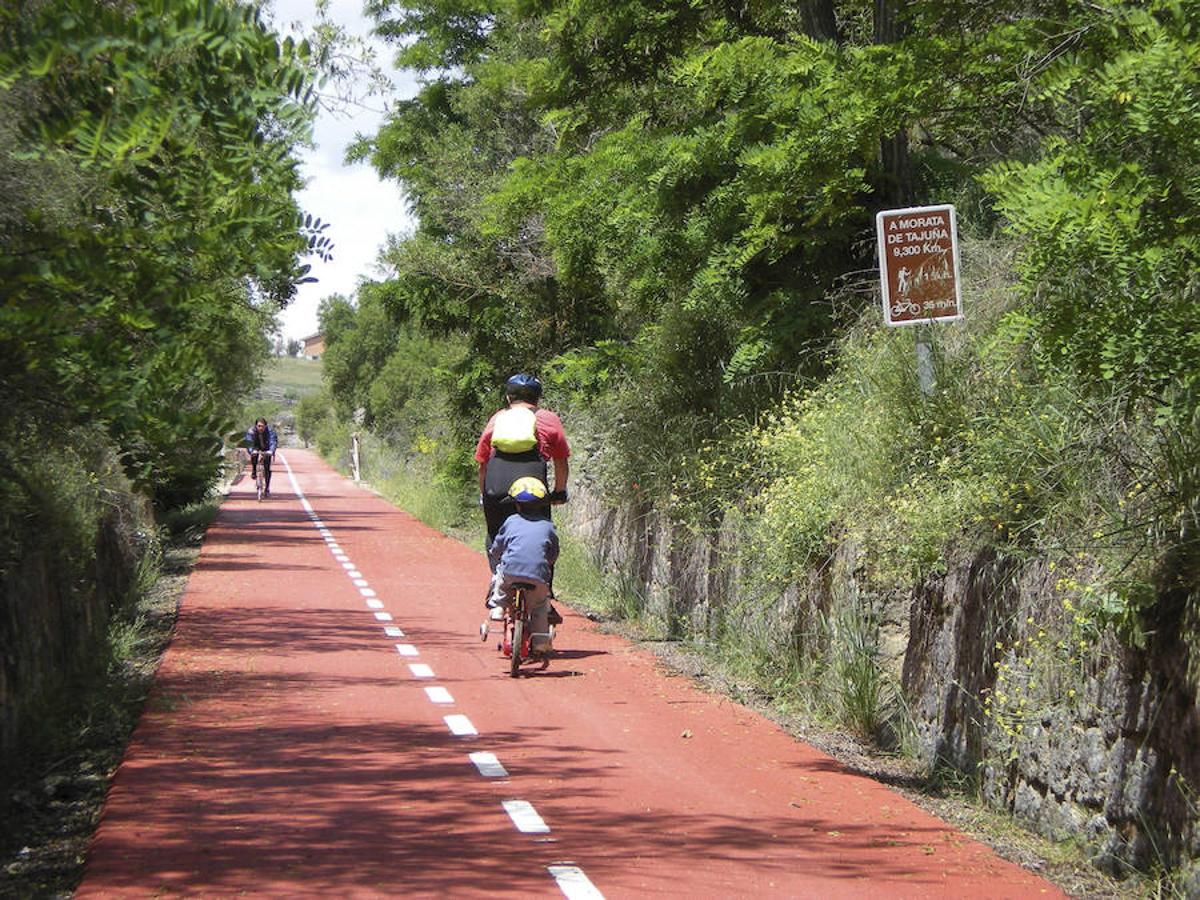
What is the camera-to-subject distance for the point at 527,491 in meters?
12.0

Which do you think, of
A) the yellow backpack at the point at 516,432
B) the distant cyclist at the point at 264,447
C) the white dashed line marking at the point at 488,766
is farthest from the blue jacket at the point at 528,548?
the distant cyclist at the point at 264,447

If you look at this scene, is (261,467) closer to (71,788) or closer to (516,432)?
(516,432)

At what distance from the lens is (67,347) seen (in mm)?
6809

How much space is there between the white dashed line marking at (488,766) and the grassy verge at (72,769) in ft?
6.52

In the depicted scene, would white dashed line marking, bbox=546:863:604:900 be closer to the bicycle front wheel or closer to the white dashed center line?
the white dashed center line

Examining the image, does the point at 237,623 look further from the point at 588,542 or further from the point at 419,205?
the point at 419,205

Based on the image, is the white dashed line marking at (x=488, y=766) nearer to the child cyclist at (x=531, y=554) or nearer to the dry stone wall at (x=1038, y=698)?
the dry stone wall at (x=1038, y=698)

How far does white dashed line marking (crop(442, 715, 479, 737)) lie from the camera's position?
31.2 ft

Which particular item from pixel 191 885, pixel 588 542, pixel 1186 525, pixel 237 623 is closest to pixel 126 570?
pixel 237 623

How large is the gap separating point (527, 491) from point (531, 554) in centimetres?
49

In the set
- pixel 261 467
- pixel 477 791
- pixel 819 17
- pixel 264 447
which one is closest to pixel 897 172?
pixel 819 17

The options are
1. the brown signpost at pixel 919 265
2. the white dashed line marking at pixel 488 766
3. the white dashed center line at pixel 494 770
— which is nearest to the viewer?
the white dashed center line at pixel 494 770

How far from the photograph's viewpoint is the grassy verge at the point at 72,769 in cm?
676

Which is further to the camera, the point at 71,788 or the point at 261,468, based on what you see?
the point at 261,468
